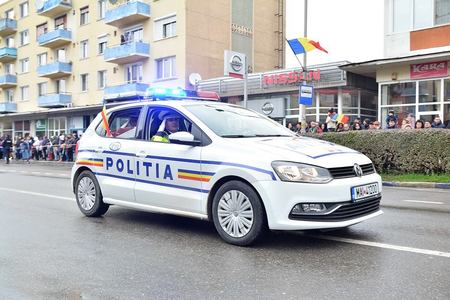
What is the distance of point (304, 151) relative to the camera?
16.6ft

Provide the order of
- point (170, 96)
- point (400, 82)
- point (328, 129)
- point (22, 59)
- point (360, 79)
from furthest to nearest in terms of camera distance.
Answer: point (22, 59) → point (360, 79) → point (400, 82) → point (328, 129) → point (170, 96)

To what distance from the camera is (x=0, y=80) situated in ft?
159

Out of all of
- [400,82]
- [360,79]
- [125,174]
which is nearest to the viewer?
[125,174]

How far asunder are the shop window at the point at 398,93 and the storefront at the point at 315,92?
1.97 metres

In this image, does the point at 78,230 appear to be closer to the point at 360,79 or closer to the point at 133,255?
the point at 133,255

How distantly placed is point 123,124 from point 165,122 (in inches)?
36.0

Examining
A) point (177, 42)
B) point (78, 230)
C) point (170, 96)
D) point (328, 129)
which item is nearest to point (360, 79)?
point (328, 129)

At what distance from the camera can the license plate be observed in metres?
4.98

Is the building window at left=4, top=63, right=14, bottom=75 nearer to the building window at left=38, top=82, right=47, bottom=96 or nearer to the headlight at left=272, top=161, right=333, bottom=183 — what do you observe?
the building window at left=38, top=82, right=47, bottom=96

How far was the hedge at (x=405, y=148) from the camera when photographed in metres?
12.9

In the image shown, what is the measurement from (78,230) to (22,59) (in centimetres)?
4651

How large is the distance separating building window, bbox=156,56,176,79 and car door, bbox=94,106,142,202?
25.4 meters

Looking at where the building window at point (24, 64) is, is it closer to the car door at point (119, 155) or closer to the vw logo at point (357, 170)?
the car door at point (119, 155)

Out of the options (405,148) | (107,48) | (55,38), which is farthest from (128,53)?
(405,148)
